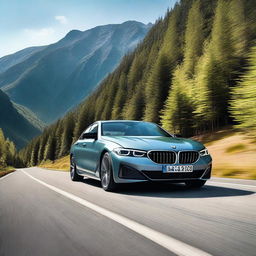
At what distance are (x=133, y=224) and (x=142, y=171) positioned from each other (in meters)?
2.48

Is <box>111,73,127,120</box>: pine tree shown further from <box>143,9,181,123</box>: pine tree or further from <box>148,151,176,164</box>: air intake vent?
<box>148,151,176,164</box>: air intake vent

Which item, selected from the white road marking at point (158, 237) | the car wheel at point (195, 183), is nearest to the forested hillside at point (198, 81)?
the car wheel at point (195, 183)

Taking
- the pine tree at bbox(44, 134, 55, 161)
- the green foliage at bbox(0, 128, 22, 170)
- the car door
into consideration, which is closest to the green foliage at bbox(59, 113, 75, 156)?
the pine tree at bbox(44, 134, 55, 161)

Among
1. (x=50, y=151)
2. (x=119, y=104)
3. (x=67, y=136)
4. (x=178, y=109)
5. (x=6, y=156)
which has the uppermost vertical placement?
(x=119, y=104)

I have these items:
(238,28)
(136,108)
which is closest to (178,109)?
(238,28)

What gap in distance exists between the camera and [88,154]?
28.4ft

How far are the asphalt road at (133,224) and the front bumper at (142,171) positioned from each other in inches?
10.8

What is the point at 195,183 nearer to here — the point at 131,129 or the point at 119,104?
the point at 131,129

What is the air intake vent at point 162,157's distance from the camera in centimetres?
659

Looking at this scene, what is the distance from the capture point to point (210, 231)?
3.57 metres

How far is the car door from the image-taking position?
26.7ft

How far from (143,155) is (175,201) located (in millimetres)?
1234

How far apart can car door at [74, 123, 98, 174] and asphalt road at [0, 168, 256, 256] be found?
1502mm

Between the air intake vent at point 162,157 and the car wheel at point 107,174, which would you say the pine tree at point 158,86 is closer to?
the car wheel at point 107,174
